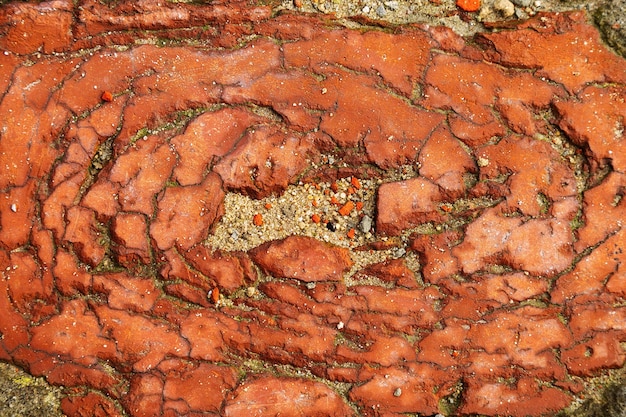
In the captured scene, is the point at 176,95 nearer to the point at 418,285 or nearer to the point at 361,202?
the point at 361,202

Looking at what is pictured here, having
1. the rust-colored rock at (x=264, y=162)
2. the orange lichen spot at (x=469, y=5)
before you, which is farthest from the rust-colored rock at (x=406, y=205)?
the orange lichen spot at (x=469, y=5)

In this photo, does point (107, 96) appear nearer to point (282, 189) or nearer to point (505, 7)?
point (282, 189)

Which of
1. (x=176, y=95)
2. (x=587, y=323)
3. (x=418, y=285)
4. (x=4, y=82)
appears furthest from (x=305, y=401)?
(x=4, y=82)

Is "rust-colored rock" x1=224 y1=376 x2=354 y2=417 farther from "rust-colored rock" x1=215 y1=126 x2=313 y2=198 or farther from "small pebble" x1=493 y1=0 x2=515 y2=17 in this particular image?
"small pebble" x1=493 y1=0 x2=515 y2=17

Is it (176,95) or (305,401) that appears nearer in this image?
(305,401)

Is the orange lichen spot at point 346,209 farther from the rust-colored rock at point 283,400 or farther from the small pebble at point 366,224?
the rust-colored rock at point 283,400
